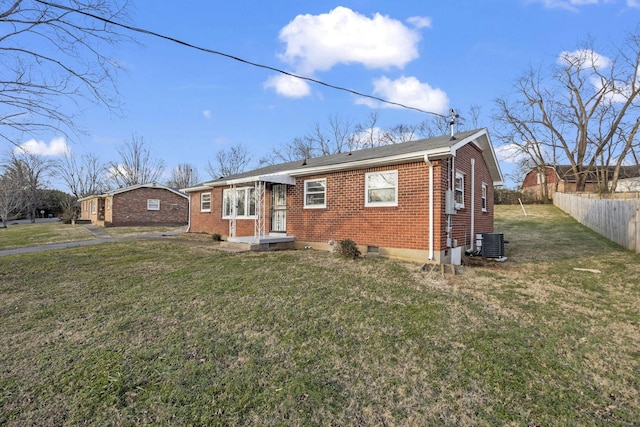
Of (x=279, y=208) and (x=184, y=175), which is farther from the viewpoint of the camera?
(x=184, y=175)

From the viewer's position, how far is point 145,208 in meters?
27.8

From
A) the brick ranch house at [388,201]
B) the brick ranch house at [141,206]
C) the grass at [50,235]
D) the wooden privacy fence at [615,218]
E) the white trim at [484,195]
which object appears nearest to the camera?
the brick ranch house at [388,201]

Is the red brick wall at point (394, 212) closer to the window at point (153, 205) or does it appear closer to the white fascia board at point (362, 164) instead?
the white fascia board at point (362, 164)

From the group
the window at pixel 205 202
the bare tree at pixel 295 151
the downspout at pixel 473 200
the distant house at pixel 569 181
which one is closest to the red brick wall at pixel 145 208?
the window at pixel 205 202

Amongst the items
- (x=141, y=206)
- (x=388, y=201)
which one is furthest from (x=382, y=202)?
(x=141, y=206)

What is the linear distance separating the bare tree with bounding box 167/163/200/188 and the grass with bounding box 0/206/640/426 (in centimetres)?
5103

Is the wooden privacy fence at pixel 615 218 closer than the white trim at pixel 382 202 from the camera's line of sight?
No

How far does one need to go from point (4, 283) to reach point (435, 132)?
119 feet

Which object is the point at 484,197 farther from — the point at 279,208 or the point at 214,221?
the point at 214,221

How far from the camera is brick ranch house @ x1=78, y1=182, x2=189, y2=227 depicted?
26472 mm

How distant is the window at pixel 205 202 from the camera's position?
641 inches

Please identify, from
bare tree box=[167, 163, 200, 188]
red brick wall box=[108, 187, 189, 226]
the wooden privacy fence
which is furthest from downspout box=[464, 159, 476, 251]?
bare tree box=[167, 163, 200, 188]

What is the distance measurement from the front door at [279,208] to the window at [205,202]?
17.4 ft

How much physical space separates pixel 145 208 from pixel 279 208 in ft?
68.1
